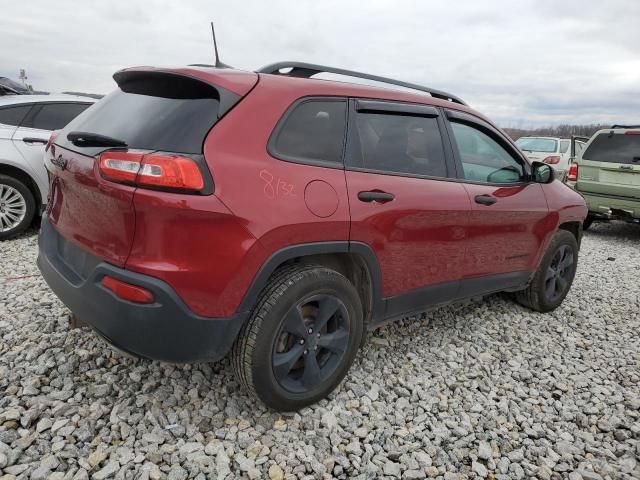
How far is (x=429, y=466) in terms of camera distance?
87.7 inches

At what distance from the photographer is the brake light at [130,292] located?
1928 millimetres

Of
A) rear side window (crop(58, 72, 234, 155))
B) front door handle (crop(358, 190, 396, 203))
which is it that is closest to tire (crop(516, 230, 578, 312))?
front door handle (crop(358, 190, 396, 203))

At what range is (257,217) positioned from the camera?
2016mm

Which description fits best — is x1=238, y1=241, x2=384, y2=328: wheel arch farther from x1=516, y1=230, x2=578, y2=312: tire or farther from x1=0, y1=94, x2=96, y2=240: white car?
x1=0, y1=94, x2=96, y2=240: white car

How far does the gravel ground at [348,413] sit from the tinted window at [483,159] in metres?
1.23

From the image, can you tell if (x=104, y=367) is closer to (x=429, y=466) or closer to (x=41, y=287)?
(x=41, y=287)

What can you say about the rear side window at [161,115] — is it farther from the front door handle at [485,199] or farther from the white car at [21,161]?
the white car at [21,161]

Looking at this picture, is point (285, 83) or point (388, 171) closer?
point (285, 83)

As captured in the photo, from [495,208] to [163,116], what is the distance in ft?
7.40

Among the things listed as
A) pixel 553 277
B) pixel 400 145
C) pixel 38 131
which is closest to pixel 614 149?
pixel 553 277

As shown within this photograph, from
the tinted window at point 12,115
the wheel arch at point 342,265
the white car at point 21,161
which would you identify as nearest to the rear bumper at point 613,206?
the wheel arch at point 342,265

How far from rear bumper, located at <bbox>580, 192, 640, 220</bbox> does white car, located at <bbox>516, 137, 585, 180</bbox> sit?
5467 mm

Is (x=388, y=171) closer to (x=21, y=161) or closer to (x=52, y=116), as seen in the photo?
(x=21, y=161)

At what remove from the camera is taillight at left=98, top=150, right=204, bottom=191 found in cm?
188
